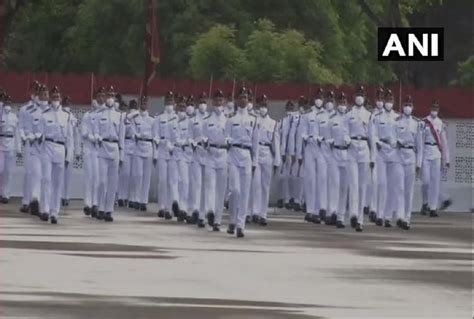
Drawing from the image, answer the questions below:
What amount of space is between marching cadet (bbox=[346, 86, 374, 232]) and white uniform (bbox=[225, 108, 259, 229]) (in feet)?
10.6

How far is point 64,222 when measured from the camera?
3025 centimetres

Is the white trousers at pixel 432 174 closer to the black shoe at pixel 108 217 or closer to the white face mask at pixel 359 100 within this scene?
the white face mask at pixel 359 100

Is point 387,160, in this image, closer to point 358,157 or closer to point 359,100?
point 358,157

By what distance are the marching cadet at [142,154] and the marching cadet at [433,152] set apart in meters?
4.89

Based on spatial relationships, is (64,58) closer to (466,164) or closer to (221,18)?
(221,18)

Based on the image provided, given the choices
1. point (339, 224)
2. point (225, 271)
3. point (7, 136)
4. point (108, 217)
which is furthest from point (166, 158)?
point (225, 271)

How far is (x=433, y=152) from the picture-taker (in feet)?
119

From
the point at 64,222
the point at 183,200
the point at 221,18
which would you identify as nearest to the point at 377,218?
the point at 183,200

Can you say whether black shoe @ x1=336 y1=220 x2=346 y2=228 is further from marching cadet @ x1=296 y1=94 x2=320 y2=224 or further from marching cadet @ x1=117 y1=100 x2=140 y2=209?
marching cadet @ x1=117 y1=100 x2=140 y2=209

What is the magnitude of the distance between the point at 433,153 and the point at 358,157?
5.48 metres

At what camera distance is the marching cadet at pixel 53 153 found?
2986 cm

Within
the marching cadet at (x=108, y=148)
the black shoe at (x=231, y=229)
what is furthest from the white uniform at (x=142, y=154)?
the black shoe at (x=231, y=229)

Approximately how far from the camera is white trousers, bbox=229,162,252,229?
27703mm

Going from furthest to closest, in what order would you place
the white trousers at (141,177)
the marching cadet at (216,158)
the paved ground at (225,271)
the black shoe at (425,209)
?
1. the black shoe at (425,209)
2. the white trousers at (141,177)
3. the marching cadet at (216,158)
4. the paved ground at (225,271)
